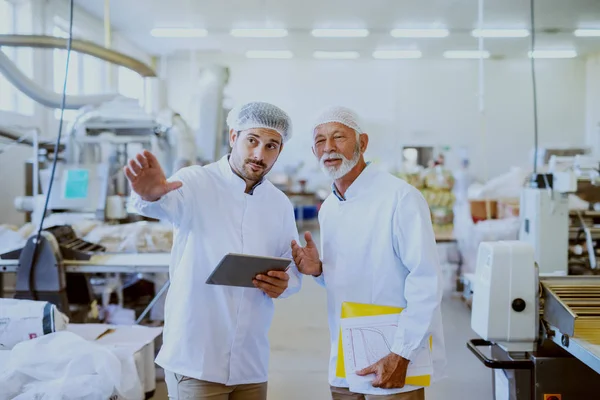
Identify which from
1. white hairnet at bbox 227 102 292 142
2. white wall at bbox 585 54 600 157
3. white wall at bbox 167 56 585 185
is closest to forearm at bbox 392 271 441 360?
white hairnet at bbox 227 102 292 142

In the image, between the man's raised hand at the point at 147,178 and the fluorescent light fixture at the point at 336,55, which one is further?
the fluorescent light fixture at the point at 336,55

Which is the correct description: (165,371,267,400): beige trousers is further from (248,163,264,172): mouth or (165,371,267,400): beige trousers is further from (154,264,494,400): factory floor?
(154,264,494,400): factory floor

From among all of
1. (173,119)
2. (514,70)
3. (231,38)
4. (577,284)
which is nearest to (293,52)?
(231,38)

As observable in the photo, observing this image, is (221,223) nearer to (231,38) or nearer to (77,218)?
(77,218)

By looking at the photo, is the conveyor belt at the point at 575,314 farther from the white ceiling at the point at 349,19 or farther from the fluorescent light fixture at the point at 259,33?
the fluorescent light fixture at the point at 259,33

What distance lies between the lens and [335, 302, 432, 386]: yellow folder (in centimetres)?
142

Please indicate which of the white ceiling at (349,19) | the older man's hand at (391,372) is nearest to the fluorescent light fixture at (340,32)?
the white ceiling at (349,19)

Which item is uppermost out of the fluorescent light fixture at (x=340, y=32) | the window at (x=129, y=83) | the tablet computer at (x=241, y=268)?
the fluorescent light fixture at (x=340, y=32)

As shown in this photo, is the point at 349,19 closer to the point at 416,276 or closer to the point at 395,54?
the point at 395,54

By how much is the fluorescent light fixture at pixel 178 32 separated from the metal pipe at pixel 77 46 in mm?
6399

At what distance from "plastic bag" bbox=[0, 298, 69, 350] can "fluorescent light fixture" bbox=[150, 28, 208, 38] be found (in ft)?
24.0

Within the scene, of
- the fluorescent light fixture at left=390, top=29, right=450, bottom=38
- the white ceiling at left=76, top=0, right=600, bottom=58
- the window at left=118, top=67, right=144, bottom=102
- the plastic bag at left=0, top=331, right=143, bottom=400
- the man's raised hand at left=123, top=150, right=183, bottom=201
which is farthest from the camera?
the fluorescent light fixture at left=390, top=29, right=450, bottom=38

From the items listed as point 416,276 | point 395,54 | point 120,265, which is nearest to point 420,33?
point 395,54

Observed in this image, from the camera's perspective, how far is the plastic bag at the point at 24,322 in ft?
6.70
